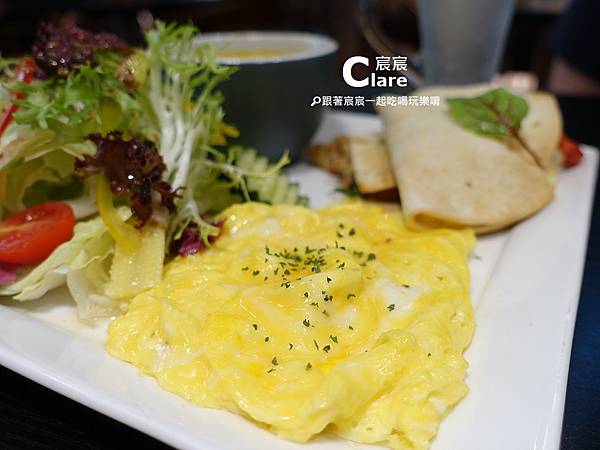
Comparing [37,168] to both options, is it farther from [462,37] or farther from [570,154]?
[462,37]

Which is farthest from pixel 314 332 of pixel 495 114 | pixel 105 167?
pixel 495 114

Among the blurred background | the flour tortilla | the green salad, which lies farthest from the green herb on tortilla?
the blurred background

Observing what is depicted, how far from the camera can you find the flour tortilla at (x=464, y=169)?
1947mm

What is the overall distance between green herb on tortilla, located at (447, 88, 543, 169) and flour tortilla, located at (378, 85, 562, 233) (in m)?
0.03

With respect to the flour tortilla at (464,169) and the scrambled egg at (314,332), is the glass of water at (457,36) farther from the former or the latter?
the scrambled egg at (314,332)

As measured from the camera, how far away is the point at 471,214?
1929 millimetres

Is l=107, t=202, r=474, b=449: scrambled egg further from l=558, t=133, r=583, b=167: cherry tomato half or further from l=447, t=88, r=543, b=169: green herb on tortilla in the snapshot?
l=558, t=133, r=583, b=167: cherry tomato half

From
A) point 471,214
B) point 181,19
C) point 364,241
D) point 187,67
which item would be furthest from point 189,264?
point 181,19

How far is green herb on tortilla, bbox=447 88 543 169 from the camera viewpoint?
7.42 feet

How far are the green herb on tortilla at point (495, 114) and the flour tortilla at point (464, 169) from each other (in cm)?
3

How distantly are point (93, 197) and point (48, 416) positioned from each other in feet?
2.39

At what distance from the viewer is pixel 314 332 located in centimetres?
132

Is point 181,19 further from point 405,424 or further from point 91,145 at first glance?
point 405,424

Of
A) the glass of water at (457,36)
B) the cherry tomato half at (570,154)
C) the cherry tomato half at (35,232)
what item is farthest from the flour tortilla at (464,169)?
the cherry tomato half at (35,232)
